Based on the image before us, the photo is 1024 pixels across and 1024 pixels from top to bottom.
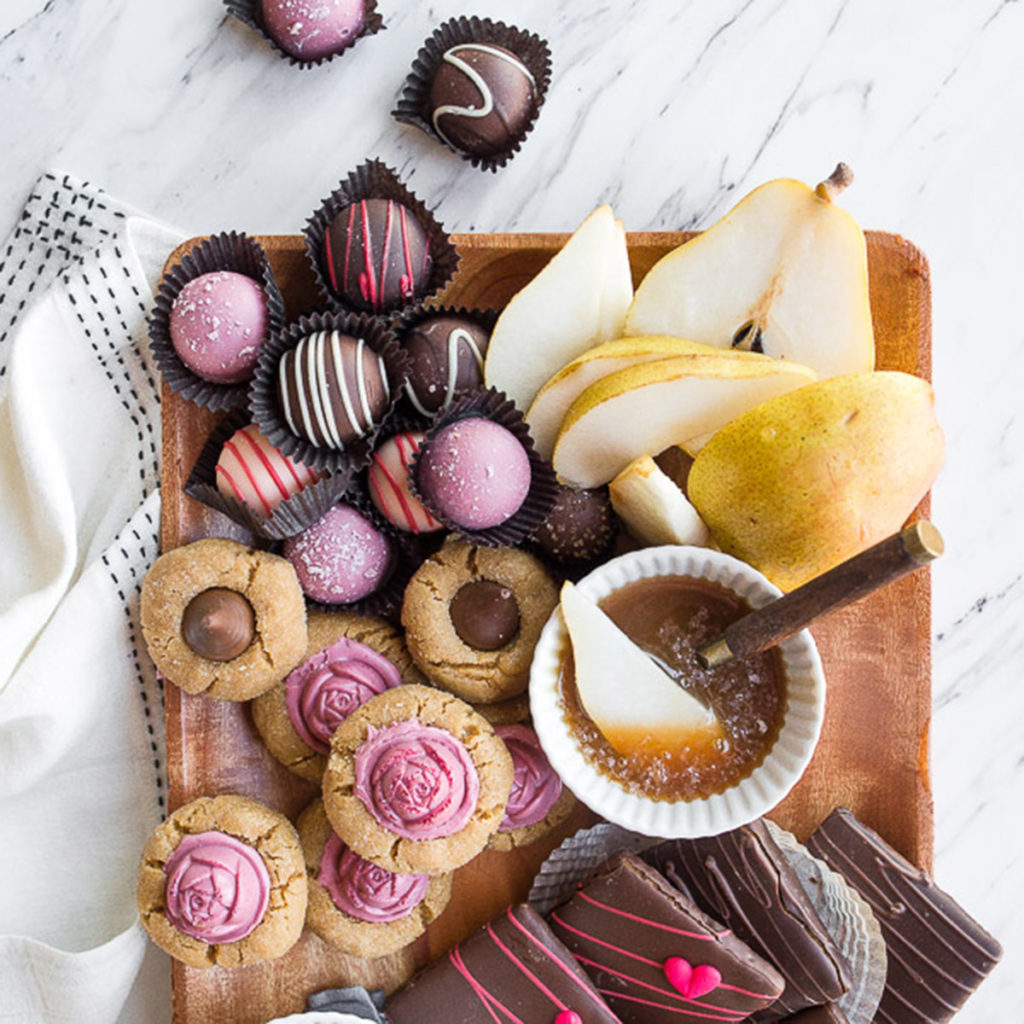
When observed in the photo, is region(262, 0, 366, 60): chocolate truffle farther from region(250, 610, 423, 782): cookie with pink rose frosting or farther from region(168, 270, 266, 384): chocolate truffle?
region(250, 610, 423, 782): cookie with pink rose frosting

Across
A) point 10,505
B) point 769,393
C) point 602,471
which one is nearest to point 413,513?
point 602,471

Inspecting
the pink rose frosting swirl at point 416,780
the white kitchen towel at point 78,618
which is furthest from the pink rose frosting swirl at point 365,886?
the white kitchen towel at point 78,618

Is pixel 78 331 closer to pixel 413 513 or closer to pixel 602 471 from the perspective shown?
pixel 413 513

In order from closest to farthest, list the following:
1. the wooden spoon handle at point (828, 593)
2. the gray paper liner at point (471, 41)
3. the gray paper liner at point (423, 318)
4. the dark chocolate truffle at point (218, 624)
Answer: the wooden spoon handle at point (828, 593), the dark chocolate truffle at point (218, 624), the gray paper liner at point (423, 318), the gray paper liner at point (471, 41)

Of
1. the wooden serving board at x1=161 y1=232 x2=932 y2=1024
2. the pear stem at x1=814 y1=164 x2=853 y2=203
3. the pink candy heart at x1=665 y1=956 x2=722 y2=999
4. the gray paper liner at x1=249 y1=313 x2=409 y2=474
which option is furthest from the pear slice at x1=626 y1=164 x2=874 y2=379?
the pink candy heart at x1=665 y1=956 x2=722 y2=999

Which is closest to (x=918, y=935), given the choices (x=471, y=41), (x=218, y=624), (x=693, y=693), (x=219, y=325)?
(x=693, y=693)

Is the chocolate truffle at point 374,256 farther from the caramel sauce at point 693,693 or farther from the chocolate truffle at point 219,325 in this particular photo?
the caramel sauce at point 693,693

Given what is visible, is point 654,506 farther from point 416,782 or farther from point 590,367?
point 416,782
